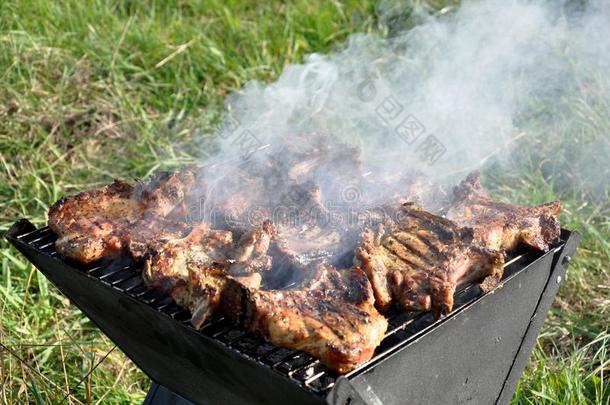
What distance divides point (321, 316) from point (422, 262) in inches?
22.2

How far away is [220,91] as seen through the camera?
22.6 feet

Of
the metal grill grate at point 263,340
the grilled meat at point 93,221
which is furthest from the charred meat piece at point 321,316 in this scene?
the grilled meat at point 93,221

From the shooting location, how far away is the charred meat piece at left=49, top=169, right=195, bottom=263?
2754 mm

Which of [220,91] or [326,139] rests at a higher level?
[220,91]

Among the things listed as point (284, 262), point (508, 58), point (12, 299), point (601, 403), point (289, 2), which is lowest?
point (601, 403)

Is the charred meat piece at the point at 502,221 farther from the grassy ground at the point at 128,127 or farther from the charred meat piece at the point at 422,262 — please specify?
the grassy ground at the point at 128,127

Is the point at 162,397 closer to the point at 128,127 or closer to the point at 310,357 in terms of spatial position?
the point at 310,357

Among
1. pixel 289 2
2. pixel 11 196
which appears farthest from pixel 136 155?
pixel 289 2

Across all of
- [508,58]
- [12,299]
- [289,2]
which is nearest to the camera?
[12,299]

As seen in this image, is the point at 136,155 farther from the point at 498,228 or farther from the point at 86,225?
the point at 498,228

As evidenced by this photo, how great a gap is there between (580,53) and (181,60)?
3905mm

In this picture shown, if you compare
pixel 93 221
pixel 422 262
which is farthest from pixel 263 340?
pixel 93 221

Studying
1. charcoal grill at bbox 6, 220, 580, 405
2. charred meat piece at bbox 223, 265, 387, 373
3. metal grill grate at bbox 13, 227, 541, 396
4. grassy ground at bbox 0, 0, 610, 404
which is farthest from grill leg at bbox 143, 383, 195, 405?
charred meat piece at bbox 223, 265, 387, 373

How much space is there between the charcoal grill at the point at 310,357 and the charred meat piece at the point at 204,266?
0.23 feet
